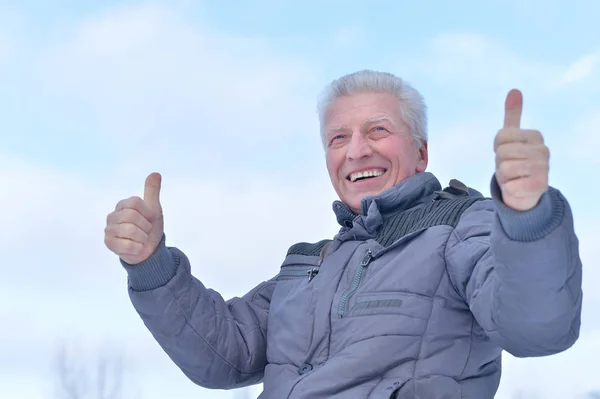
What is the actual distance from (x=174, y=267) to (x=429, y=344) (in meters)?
0.92

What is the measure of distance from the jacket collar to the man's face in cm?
13

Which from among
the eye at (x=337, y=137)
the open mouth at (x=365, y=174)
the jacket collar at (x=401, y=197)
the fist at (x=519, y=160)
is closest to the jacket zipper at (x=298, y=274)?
the jacket collar at (x=401, y=197)

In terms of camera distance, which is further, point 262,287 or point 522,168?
point 262,287

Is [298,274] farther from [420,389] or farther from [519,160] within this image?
[519,160]

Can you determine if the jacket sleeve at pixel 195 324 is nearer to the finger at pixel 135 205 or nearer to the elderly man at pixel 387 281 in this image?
the elderly man at pixel 387 281

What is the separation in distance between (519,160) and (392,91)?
1.19 metres

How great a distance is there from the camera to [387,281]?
2.26 meters

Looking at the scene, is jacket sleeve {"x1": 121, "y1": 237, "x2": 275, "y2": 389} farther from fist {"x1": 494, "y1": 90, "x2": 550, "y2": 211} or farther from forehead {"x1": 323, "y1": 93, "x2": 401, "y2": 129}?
fist {"x1": 494, "y1": 90, "x2": 550, "y2": 211}

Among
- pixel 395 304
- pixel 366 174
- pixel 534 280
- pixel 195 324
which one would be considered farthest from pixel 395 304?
pixel 195 324

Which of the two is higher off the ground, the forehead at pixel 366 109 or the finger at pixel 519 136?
the forehead at pixel 366 109

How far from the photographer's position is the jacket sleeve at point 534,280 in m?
1.70

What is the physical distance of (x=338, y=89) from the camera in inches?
111

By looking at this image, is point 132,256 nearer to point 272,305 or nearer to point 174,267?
point 174,267

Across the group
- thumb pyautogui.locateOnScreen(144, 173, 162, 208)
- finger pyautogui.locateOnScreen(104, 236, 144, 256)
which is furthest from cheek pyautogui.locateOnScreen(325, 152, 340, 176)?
finger pyautogui.locateOnScreen(104, 236, 144, 256)
